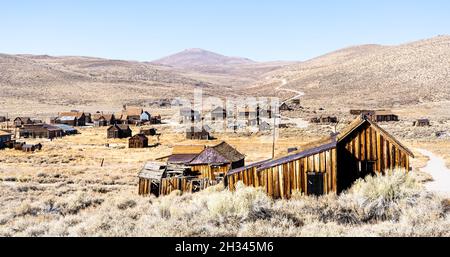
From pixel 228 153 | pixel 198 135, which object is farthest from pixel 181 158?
pixel 198 135

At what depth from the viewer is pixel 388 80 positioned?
136m

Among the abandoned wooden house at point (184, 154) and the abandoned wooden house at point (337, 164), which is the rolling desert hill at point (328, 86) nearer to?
the abandoned wooden house at point (184, 154)

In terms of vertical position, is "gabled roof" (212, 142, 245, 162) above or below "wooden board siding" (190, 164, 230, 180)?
above

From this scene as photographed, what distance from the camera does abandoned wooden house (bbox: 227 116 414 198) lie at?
1590 centimetres

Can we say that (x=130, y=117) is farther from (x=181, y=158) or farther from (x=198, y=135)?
(x=181, y=158)

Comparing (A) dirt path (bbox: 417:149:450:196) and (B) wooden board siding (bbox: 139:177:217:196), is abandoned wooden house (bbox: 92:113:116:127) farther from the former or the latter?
(B) wooden board siding (bbox: 139:177:217:196)

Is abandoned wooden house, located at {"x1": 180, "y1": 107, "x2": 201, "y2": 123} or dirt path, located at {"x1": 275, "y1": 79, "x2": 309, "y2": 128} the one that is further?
abandoned wooden house, located at {"x1": 180, "y1": 107, "x2": 201, "y2": 123}

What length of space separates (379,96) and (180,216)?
118787mm

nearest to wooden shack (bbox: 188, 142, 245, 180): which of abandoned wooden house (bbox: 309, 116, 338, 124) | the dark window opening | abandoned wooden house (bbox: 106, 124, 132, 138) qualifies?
the dark window opening

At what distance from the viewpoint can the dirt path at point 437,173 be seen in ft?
77.8

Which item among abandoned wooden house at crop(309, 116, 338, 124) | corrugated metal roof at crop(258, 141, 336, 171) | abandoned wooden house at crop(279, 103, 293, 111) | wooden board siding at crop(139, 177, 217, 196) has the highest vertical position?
abandoned wooden house at crop(279, 103, 293, 111)

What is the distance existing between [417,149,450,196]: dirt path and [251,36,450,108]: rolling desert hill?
7250cm
